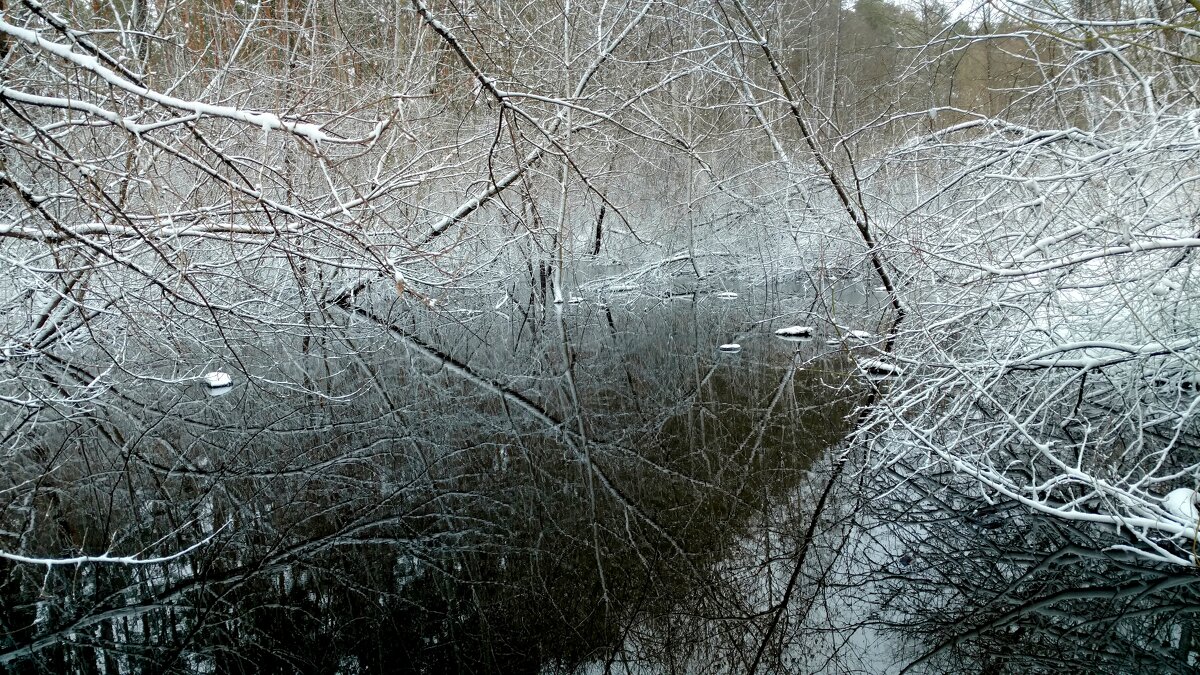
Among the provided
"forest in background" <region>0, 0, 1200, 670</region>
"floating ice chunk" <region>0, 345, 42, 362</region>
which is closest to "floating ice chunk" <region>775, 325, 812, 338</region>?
"forest in background" <region>0, 0, 1200, 670</region>

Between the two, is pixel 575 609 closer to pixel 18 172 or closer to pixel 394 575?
pixel 394 575

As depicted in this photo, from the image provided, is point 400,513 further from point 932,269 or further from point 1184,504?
point 1184,504

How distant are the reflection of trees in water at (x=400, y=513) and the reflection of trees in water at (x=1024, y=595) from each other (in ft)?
2.17

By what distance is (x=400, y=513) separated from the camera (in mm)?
3967

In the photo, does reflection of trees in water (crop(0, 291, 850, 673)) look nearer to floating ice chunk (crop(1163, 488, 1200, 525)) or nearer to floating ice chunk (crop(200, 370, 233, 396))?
floating ice chunk (crop(200, 370, 233, 396))

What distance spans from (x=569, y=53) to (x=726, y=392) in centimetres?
568

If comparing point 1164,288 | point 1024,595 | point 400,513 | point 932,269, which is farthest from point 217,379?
point 1164,288

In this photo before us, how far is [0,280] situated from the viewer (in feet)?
20.3

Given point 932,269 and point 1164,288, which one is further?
point 932,269

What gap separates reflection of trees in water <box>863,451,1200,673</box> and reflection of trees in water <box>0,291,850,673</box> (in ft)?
2.17

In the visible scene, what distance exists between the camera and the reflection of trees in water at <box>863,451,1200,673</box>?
2.66m

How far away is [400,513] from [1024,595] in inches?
110

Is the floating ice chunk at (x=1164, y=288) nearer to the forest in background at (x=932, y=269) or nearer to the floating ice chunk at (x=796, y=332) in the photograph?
the forest in background at (x=932, y=269)

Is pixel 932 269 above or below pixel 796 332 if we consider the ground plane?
above
